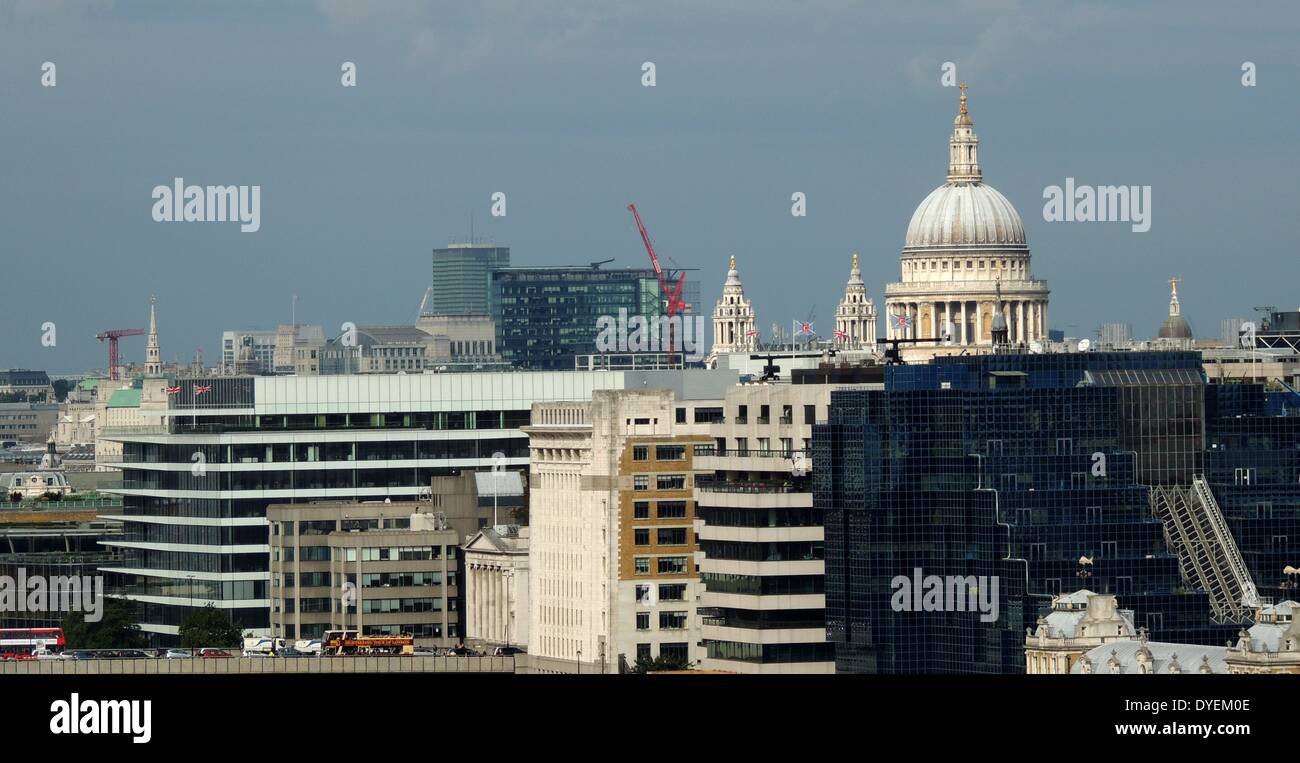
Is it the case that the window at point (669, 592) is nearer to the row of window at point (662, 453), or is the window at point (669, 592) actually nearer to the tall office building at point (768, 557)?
the row of window at point (662, 453)

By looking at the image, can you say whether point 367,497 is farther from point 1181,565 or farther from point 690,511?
point 1181,565

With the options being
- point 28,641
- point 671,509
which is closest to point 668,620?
point 671,509

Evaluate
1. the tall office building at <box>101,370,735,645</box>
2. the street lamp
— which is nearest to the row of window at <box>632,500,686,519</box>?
the street lamp

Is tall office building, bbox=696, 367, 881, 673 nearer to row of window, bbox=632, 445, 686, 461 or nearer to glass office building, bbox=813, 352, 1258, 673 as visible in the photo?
glass office building, bbox=813, 352, 1258, 673

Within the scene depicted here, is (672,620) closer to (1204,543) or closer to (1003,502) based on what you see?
(1003,502)

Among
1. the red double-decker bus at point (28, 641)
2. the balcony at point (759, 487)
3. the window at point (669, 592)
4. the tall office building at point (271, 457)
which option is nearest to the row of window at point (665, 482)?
the window at point (669, 592)

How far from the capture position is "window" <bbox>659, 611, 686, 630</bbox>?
12888 centimetres

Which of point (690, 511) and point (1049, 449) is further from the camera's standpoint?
point (690, 511)

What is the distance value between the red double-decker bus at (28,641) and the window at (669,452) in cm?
2558

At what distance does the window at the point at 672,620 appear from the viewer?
5074 inches

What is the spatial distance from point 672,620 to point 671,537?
333cm
